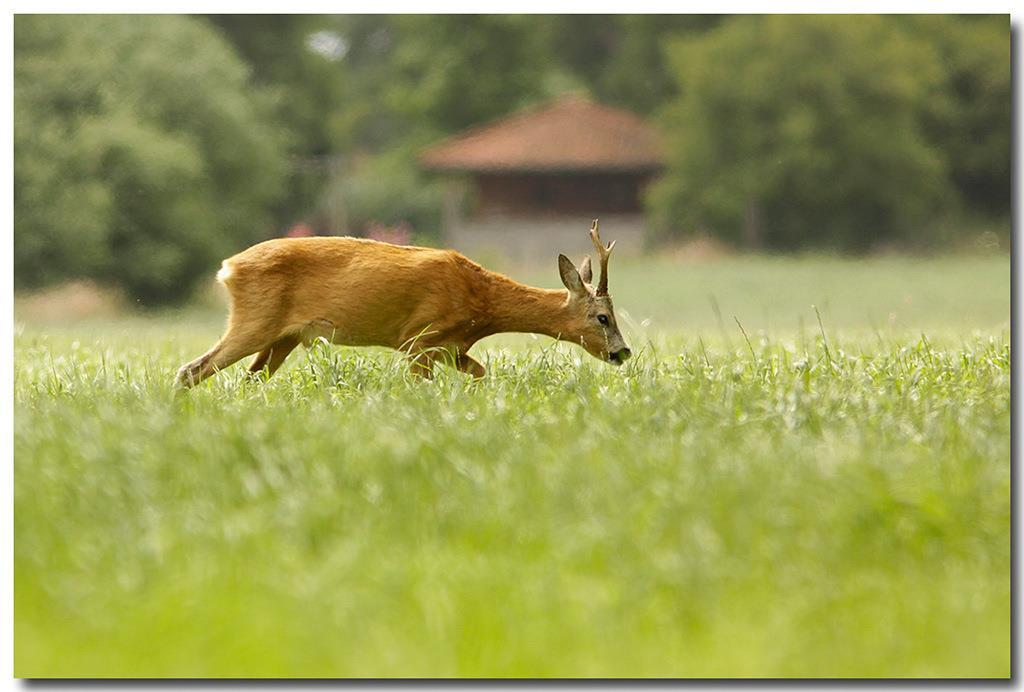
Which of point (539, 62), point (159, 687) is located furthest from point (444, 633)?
point (539, 62)

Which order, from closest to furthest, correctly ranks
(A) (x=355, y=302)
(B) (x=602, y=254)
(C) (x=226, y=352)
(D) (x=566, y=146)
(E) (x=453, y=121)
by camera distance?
(C) (x=226, y=352), (A) (x=355, y=302), (B) (x=602, y=254), (D) (x=566, y=146), (E) (x=453, y=121)

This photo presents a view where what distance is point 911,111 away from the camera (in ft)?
123

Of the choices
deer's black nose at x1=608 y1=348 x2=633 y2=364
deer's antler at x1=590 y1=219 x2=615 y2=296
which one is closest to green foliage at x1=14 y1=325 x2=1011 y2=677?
deer's antler at x1=590 y1=219 x2=615 y2=296

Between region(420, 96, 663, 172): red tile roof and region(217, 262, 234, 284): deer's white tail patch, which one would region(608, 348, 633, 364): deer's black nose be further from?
region(420, 96, 663, 172): red tile roof

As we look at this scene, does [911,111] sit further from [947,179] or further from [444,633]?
[444,633]

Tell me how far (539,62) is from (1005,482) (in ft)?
140

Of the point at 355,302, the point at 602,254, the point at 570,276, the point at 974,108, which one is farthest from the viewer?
the point at 974,108

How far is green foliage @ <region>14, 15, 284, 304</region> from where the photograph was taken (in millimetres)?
27500

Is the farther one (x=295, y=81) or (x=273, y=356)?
(x=295, y=81)

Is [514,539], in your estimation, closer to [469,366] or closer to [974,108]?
[469,366]

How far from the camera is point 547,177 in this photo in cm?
4425

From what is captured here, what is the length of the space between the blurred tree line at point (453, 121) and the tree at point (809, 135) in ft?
0.16

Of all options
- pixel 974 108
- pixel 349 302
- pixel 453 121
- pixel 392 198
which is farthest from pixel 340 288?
pixel 453 121

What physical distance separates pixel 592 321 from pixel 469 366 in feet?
2.51
